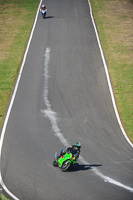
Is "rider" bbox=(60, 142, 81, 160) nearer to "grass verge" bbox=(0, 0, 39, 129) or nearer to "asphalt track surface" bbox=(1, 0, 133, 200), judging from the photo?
"asphalt track surface" bbox=(1, 0, 133, 200)

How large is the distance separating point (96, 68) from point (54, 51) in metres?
6.95

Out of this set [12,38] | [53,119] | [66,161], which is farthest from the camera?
[12,38]

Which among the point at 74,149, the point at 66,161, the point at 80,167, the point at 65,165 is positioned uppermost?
the point at 74,149

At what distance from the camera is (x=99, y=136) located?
23.7m

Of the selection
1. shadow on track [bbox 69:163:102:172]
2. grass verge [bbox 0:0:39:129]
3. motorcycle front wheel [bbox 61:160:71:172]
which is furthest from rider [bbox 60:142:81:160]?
grass verge [bbox 0:0:39:129]

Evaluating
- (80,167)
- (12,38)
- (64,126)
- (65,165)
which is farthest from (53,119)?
(12,38)

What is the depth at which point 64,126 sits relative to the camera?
25016 millimetres

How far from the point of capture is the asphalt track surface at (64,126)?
16.7 m

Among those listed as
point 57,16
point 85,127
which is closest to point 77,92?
point 85,127

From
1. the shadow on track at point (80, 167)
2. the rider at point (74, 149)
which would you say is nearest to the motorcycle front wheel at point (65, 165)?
the shadow on track at point (80, 167)

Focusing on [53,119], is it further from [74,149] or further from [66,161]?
[66,161]

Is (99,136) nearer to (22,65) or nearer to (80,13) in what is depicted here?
(22,65)

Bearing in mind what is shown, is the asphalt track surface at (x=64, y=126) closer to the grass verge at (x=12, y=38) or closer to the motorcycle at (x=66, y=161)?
the motorcycle at (x=66, y=161)

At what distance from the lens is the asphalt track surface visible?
656 inches
